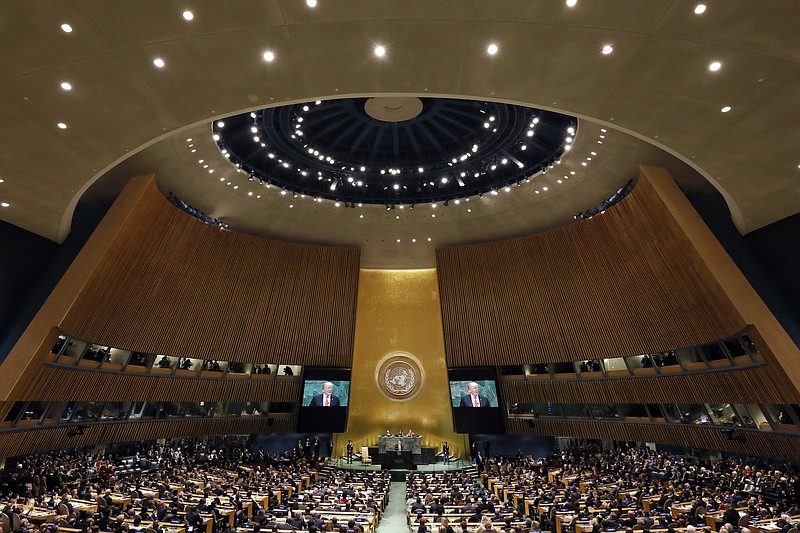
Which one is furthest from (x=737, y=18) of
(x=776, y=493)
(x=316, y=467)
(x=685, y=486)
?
(x=316, y=467)

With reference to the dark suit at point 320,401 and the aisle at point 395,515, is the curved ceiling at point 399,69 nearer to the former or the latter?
the aisle at point 395,515

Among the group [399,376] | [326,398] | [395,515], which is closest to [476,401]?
[399,376]

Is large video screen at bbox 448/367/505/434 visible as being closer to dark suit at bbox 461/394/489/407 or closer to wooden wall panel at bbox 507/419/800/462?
dark suit at bbox 461/394/489/407

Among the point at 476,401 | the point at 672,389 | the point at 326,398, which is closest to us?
the point at 672,389

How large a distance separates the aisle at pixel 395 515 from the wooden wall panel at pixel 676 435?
21.6ft

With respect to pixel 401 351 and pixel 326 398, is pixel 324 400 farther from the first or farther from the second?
pixel 401 351

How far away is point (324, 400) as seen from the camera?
68.4 ft

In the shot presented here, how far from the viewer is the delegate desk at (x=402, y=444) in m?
20.9

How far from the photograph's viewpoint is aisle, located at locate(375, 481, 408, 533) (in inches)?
456

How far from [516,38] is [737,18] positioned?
334 centimetres

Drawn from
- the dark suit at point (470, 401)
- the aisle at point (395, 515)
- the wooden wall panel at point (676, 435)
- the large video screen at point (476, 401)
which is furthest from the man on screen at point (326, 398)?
the wooden wall panel at point (676, 435)

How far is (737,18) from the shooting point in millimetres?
6707

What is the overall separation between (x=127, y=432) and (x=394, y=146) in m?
15.2

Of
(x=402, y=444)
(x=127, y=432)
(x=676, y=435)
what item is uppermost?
(x=402, y=444)
